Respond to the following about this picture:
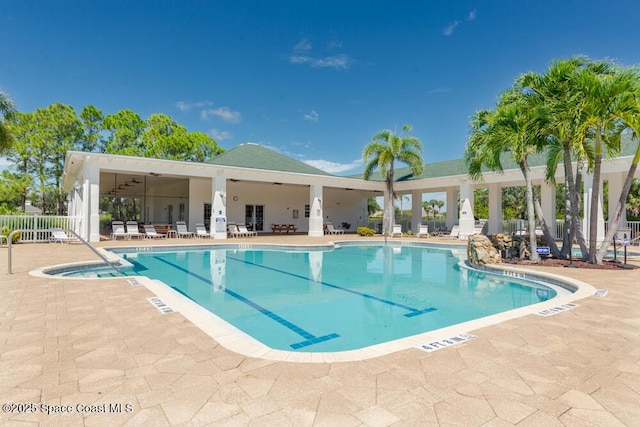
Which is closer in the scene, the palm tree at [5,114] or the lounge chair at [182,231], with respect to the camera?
the palm tree at [5,114]

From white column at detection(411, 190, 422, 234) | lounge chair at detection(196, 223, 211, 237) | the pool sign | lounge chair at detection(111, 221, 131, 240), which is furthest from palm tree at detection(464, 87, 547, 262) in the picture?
lounge chair at detection(111, 221, 131, 240)

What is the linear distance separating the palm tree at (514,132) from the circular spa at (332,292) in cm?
344

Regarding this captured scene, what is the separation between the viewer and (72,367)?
2.86 m

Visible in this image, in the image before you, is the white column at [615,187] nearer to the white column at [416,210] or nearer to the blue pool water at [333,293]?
the blue pool water at [333,293]

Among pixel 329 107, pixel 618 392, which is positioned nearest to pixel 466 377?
pixel 618 392

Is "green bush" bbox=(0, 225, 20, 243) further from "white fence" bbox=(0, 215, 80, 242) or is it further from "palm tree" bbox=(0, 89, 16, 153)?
"palm tree" bbox=(0, 89, 16, 153)

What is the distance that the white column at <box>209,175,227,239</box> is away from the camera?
60.7 feet

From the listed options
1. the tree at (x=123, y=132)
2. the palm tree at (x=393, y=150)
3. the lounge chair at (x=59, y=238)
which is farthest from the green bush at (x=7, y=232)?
the tree at (x=123, y=132)

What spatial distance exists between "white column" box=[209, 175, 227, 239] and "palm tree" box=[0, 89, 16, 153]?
8691 mm

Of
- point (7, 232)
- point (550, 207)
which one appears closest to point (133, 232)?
point (7, 232)

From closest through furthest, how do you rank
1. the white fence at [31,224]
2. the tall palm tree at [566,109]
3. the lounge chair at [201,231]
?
the tall palm tree at [566,109] < the white fence at [31,224] < the lounge chair at [201,231]

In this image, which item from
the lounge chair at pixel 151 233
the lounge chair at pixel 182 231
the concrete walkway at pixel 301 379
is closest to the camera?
the concrete walkway at pixel 301 379

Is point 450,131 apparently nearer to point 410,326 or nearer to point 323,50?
point 323,50

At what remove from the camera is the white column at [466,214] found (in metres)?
19.6
